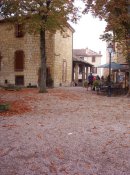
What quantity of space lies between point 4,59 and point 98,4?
16568mm

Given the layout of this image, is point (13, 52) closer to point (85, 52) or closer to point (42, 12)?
point (42, 12)

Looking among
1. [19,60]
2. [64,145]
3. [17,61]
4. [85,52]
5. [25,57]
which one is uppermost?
[85,52]

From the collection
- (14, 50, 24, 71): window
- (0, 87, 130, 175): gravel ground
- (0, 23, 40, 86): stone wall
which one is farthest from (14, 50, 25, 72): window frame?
(0, 87, 130, 175): gravel ground

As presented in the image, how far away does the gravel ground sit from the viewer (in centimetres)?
593

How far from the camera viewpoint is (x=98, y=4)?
22531mm

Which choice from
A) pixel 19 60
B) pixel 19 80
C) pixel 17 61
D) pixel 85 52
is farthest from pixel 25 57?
pixel 85 52

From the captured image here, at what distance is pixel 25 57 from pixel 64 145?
28.3 m

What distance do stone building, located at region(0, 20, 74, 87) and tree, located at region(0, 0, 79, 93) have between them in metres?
9.25

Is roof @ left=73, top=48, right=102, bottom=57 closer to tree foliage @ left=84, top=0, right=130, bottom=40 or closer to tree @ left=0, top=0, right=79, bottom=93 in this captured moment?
tree @ left=0, top=0, right=79, bottom=93

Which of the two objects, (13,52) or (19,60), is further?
(13,52)

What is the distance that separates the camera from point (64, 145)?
24.9 feet

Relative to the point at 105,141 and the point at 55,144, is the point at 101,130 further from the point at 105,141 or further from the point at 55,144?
the point at 55,144

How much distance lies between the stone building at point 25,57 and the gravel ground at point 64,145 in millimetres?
22579

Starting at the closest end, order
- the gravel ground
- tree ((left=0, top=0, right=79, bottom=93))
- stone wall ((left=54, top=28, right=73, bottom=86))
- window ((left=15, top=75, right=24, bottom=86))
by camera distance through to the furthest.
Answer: the gravel ground < tree ((left=0, top=0, right=79, bottom=93)) < stone wall ((left=54, top=28, right=73, bottom=86)) < window ((left=15, top=75, right=24, bottom=86))
